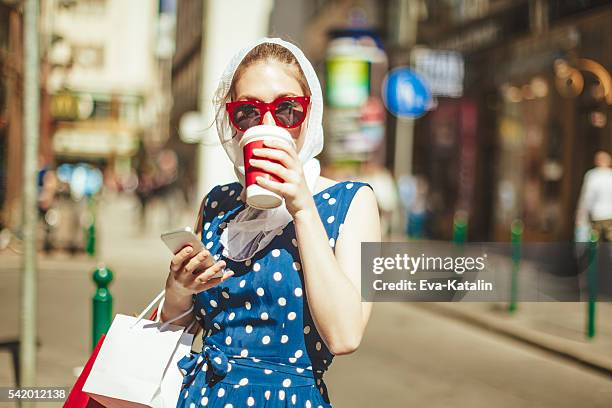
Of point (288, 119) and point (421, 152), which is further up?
point (421, 152)

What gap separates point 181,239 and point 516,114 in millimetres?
17584

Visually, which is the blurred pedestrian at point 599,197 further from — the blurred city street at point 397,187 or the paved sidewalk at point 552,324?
the paved sidewalk at point 552,324

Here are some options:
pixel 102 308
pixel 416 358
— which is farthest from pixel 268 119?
pixel 416 358

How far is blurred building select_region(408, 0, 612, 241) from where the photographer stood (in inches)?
608

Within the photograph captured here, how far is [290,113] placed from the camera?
194 centimetres

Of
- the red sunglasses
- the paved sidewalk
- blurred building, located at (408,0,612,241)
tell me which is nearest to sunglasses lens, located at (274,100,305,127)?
the red sunglasses

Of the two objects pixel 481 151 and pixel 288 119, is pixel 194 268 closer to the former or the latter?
pixel 288 119

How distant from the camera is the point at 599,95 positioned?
14812mm

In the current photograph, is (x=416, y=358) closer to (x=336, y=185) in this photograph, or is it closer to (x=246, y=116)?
(x=336, y=185)

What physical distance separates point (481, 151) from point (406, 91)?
10.7 feet

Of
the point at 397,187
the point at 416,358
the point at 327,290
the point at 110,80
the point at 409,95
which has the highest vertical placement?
the point at 110,80

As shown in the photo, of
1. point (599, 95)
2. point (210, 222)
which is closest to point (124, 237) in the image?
point (599, 95)

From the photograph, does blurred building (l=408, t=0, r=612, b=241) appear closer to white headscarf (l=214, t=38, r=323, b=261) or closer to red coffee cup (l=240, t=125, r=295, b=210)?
white headscarf (l=214, t=38, r=323, b=261)

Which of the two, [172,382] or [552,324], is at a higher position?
[172,382]
